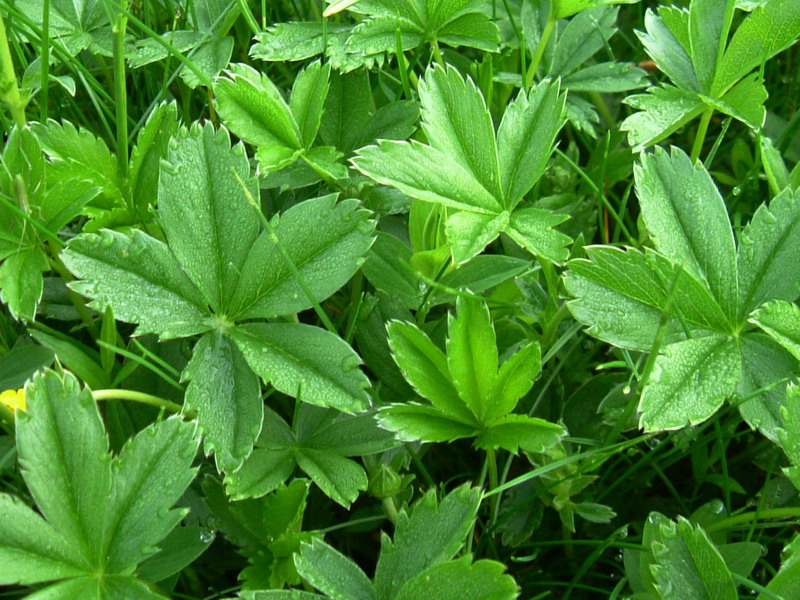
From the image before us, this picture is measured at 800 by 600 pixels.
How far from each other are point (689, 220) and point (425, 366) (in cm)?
41

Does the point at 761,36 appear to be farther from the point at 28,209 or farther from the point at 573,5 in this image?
the point at 28,209

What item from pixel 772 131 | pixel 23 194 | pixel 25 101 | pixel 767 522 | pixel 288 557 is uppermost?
pixel 25 101

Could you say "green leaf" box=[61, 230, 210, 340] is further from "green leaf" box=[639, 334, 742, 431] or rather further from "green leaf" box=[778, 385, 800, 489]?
"green leaf" box=[778, 385, 800, 489]

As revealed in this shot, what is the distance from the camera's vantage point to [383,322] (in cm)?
127

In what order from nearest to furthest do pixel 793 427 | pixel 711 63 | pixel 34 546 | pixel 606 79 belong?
pixel 34 546 < pixel 793 427 < pixel 711 63 < pixel 606 79

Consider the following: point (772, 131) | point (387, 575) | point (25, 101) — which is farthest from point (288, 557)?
point (772, 131)

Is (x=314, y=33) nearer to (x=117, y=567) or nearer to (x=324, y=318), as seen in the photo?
(x=324, y=318)

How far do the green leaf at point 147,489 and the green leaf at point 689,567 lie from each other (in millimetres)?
552

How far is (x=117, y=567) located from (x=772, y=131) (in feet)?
4.68

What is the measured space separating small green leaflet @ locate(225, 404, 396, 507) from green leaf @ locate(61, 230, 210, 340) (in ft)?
0.60

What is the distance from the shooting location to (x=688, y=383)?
1.06 meters

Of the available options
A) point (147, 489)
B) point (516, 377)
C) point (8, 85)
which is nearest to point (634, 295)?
point (516, 377)

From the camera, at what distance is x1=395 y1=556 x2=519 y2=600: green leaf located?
0.94 meters

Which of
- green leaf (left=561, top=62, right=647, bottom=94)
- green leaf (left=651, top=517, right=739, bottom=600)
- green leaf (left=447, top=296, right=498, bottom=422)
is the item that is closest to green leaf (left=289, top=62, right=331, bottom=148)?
green leaf (left=447, top=296, right=498, bottom=422)
